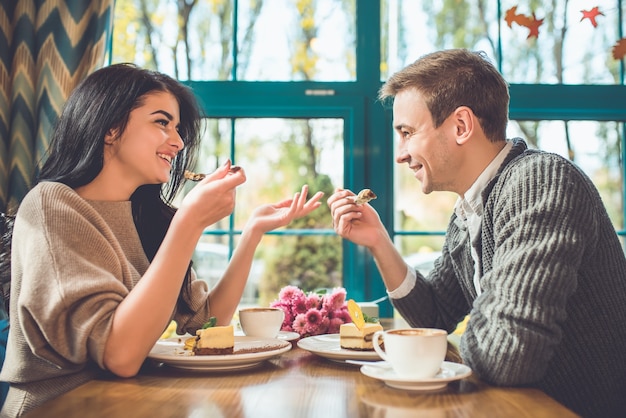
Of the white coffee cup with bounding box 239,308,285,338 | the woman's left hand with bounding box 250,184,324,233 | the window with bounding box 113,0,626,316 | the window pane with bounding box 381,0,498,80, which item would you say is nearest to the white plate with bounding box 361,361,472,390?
the white coffee cup with bounding box 239,308,285,338

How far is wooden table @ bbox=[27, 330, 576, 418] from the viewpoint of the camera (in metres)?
0.91

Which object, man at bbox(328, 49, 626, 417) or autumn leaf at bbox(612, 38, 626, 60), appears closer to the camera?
man at bbox(328, 49, 626, 417)

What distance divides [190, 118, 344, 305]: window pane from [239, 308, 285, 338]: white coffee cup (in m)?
0.99

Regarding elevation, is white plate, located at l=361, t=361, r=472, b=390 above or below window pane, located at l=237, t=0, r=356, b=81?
below

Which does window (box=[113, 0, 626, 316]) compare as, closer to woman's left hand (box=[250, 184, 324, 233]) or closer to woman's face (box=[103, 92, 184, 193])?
woman's left hand (box=[250, 184, 324, 233])

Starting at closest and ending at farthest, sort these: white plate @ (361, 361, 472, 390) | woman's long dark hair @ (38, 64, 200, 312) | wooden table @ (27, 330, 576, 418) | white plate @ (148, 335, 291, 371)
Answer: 1. wooden table @ (27, 330, 576, 418)
2. white plate @ (361, 361, 472, 390)
3. white plate @ (148, 335, 291, 371)
4. woman's long dark hair @ (38, 64, 200, 312)

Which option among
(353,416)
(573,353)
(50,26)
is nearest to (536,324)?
(573,353)

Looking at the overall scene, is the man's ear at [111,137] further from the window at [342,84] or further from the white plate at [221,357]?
the window at [342,84]

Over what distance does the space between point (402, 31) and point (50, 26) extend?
49.6 inches

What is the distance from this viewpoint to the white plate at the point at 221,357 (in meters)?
1.17

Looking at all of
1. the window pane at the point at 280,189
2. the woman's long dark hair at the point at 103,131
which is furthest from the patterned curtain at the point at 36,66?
the woman's long dark hair at the point at 103,131

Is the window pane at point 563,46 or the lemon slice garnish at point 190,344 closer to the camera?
the lemon slice garnish at point 190,344

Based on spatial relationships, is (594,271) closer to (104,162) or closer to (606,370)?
(606,370)

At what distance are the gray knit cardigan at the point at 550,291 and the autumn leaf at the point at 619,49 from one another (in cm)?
118
